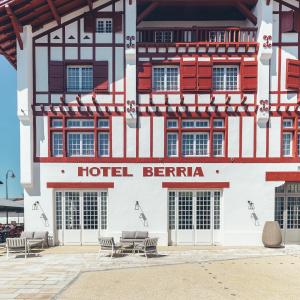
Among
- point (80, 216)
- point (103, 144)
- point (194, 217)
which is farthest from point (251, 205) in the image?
point (80, 216)

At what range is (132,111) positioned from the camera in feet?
43.8

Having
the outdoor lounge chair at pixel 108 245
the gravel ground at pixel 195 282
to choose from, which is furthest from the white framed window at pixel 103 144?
the gravel ground at pixel 195 282

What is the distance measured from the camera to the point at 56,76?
1352 centimetres

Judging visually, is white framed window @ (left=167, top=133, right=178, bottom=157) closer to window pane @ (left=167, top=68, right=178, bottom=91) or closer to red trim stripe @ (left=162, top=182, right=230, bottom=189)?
red trim stripe @ (left=162, top=182, right=230, bottom=189)

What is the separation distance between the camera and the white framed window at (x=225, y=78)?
45.1 feet

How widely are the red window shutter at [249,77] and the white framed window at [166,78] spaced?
302 centimetres

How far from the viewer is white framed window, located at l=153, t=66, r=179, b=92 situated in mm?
13748

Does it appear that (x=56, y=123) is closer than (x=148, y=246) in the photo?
No

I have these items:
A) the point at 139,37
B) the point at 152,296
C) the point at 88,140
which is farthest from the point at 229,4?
the point at 152,296

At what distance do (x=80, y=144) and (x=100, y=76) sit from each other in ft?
10.6

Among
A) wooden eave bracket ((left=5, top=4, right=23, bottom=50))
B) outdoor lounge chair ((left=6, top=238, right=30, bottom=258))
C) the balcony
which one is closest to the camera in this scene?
outdoor lounge chair ((left=6, top=238, right=30, bottom=258))

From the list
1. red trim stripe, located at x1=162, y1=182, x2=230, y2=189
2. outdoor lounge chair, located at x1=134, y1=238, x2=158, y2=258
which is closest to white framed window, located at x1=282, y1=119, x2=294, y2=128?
red trim stripe, located at x1=162, y1=182, x2=230, y2=189

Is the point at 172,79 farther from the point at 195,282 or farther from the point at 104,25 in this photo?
the point at 195,282

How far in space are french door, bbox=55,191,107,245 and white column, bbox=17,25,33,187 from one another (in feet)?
5.95
